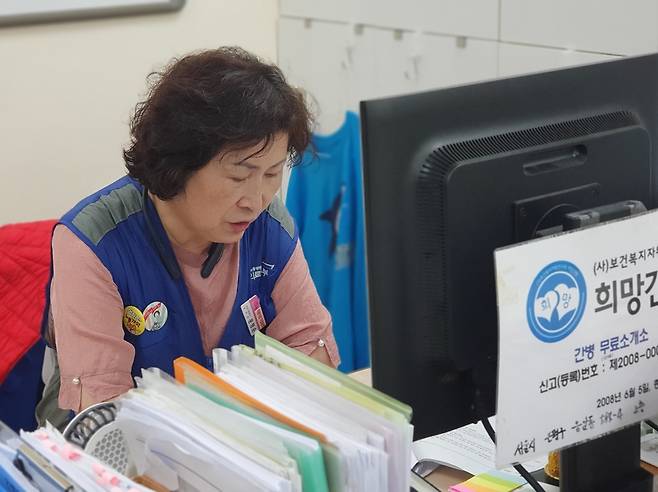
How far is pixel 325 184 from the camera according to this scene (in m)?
2.70

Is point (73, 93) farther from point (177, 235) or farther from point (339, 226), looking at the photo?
point (177, 235)

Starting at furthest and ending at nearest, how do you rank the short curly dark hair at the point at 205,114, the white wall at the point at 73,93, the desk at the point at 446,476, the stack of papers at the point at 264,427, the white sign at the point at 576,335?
1. the white wall at the point at 73,93
2. the short curly dark hair at the point at 205,114
3. the desk at the point at 446,476
4. the white sign at the point at 576,335
5. the stack of papers at the point at 264,427

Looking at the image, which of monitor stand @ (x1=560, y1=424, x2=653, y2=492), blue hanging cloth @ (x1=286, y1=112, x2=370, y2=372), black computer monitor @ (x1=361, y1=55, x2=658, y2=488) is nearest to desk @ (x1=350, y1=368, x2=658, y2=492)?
monitor stand @ (x1=560, y1=424, x2=653, y2=492)

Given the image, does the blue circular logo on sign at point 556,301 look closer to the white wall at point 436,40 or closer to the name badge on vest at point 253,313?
the name badge on vest at point 253,313

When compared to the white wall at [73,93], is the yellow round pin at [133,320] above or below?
below

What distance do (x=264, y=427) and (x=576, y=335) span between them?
0.36 meters

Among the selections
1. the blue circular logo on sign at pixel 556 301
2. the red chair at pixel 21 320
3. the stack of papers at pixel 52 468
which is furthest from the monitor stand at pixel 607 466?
the red chair at pixel 21 320

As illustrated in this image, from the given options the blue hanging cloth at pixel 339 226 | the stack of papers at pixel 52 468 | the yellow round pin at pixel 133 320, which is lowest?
the blue hanging cloth at pixel 339 226

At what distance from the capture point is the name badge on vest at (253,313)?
1659 millimetres

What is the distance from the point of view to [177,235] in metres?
1.58

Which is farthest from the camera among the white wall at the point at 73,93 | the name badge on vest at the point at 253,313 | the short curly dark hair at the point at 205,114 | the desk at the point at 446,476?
the white wall at the point at 73,93

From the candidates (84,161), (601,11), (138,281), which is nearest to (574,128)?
(138,281)

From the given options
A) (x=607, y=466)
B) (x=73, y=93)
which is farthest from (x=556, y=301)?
(x=73, y=93)

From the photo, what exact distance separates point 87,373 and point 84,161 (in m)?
1.43
